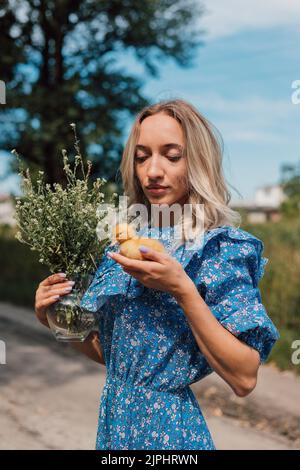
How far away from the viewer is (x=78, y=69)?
13.6m

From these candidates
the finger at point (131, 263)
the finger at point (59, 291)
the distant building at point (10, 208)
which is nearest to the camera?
the finger at point (131, 263)

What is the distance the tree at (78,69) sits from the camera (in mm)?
12742

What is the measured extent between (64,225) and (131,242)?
227 millimetres

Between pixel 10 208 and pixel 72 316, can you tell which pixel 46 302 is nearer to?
pixel 72 316

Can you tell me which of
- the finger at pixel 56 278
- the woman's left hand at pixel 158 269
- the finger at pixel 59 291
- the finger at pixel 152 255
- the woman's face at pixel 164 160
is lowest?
the finger at pixel 59 291

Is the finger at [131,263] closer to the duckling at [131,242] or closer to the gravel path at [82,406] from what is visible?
the duckling at [131,242]

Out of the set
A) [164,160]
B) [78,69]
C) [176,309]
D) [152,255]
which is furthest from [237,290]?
[78,69]

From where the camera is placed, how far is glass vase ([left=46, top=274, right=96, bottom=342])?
1.81 meters

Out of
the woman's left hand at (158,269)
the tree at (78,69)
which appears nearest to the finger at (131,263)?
the woman's left hand at (158,269)

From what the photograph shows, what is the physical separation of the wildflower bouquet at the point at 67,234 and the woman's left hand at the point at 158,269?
224 mm

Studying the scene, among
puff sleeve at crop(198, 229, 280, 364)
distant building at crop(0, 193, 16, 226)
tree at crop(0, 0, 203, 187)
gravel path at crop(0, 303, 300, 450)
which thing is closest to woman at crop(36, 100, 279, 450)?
puff sleeve at crop(198, 229, 280, 364)

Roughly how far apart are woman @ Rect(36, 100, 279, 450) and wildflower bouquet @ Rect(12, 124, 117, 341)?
4 cm
